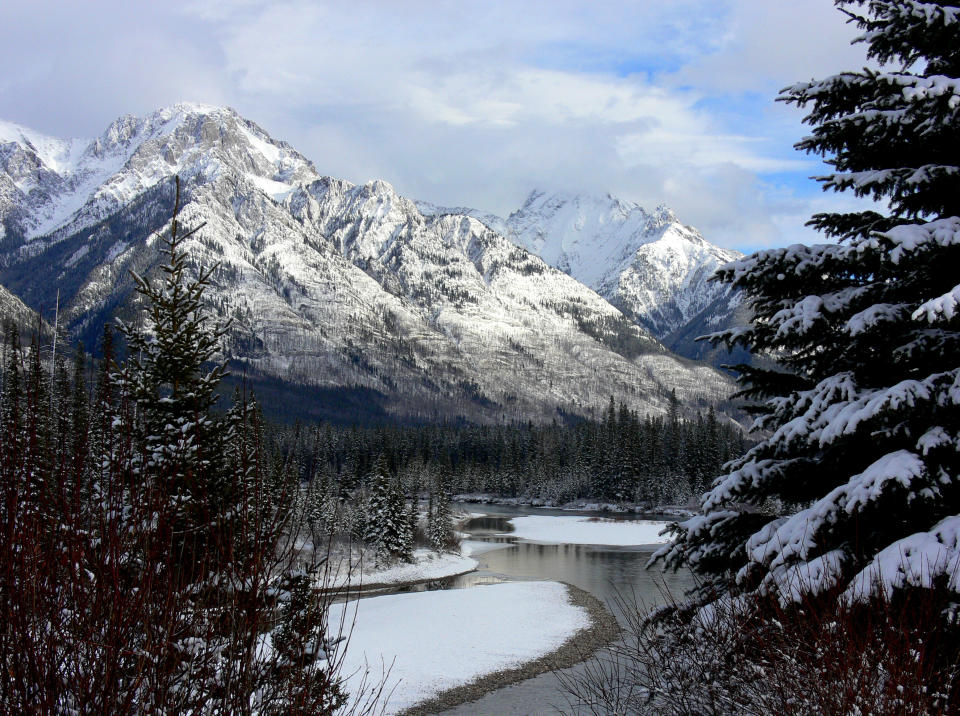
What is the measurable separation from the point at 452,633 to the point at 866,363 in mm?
28602

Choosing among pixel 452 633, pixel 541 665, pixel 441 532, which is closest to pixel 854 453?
pixel 541 665

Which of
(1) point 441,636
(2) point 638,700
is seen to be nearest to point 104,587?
(2) point 638,700

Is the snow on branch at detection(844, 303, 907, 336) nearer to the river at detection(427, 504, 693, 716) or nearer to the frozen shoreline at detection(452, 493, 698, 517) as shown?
the river at detection(427, 504, 693, 716)

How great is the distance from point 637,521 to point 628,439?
28020 millimetres

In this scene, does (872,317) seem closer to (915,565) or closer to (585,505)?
(915,565)

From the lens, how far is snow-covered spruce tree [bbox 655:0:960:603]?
275 inches

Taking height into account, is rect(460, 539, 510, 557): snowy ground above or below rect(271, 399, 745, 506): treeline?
below

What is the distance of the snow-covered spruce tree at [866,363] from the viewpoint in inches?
275

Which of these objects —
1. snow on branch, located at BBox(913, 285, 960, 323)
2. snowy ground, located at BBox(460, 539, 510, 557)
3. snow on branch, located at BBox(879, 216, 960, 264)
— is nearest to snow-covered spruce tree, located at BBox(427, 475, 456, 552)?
snowy ground, located at BBox(460, 539, 510, 557)

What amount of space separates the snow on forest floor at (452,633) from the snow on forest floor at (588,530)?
2708 centimetres

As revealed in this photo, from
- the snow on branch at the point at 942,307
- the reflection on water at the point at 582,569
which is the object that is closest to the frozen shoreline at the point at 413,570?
the reflection on water at the point at 582,569

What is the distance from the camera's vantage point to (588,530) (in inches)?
3150

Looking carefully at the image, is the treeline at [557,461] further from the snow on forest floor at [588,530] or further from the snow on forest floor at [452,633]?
the snow on forest floor at [452,633]

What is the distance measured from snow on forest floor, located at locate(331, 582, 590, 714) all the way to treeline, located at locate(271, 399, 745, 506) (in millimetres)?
35501
